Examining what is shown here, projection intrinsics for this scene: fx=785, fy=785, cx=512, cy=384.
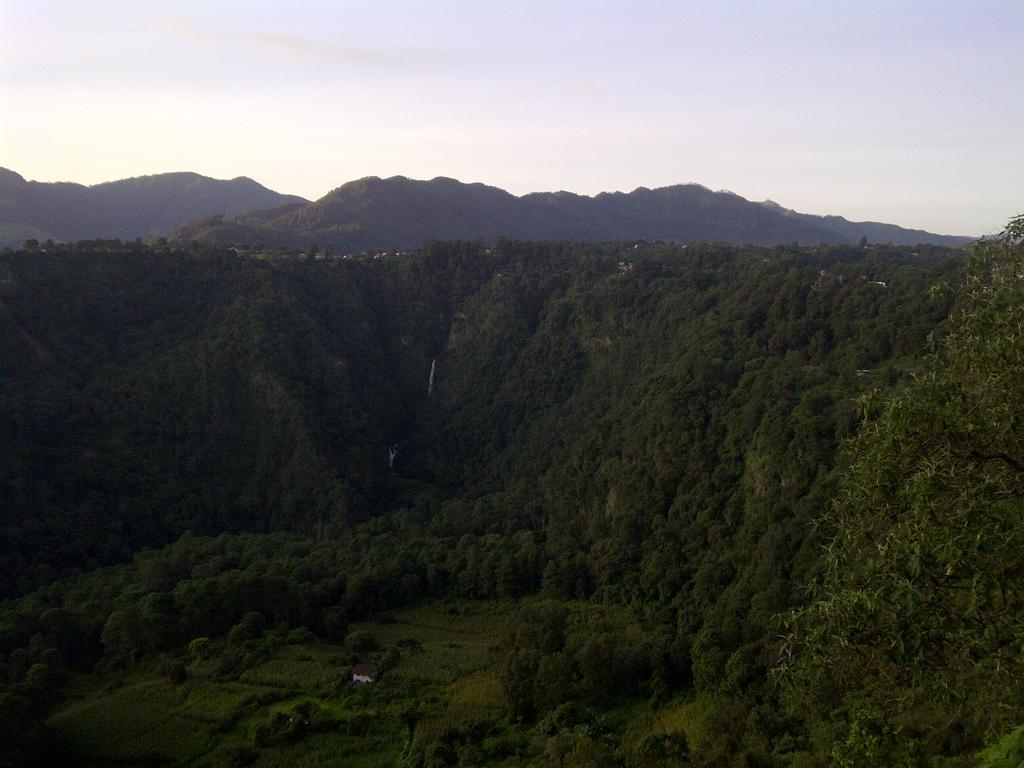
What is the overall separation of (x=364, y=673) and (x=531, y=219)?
10416 centimetres

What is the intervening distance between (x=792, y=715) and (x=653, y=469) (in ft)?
54.5

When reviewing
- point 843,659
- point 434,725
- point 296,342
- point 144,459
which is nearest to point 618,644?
point 434,725

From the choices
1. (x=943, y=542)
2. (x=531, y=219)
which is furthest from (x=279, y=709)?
(x=531, y=219)

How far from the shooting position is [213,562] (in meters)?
29.2

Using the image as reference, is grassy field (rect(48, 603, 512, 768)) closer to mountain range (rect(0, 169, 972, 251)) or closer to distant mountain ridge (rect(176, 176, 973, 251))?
mountain range (rect(0, 169, 972, 251))

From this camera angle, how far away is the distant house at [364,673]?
21062mm

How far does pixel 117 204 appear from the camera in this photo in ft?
387

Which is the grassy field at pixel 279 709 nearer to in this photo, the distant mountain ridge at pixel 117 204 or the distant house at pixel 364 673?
the distant house at pixel 364 673

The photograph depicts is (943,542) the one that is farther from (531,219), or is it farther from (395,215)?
(531,219)

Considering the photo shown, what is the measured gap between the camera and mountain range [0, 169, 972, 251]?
9362 centimetres

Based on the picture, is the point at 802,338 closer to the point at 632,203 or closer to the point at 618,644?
the point at 618,644

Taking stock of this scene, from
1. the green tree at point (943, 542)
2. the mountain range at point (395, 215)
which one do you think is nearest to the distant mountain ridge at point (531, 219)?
the mountain range at point (395, 215)

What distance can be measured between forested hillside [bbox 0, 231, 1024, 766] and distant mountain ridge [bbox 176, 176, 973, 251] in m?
39.1

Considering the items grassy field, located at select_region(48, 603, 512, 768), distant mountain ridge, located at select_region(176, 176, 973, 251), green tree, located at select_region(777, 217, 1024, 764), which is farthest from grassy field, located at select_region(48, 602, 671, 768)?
distant mountain ridge, located at select_region(176, 176, 973, 251)
